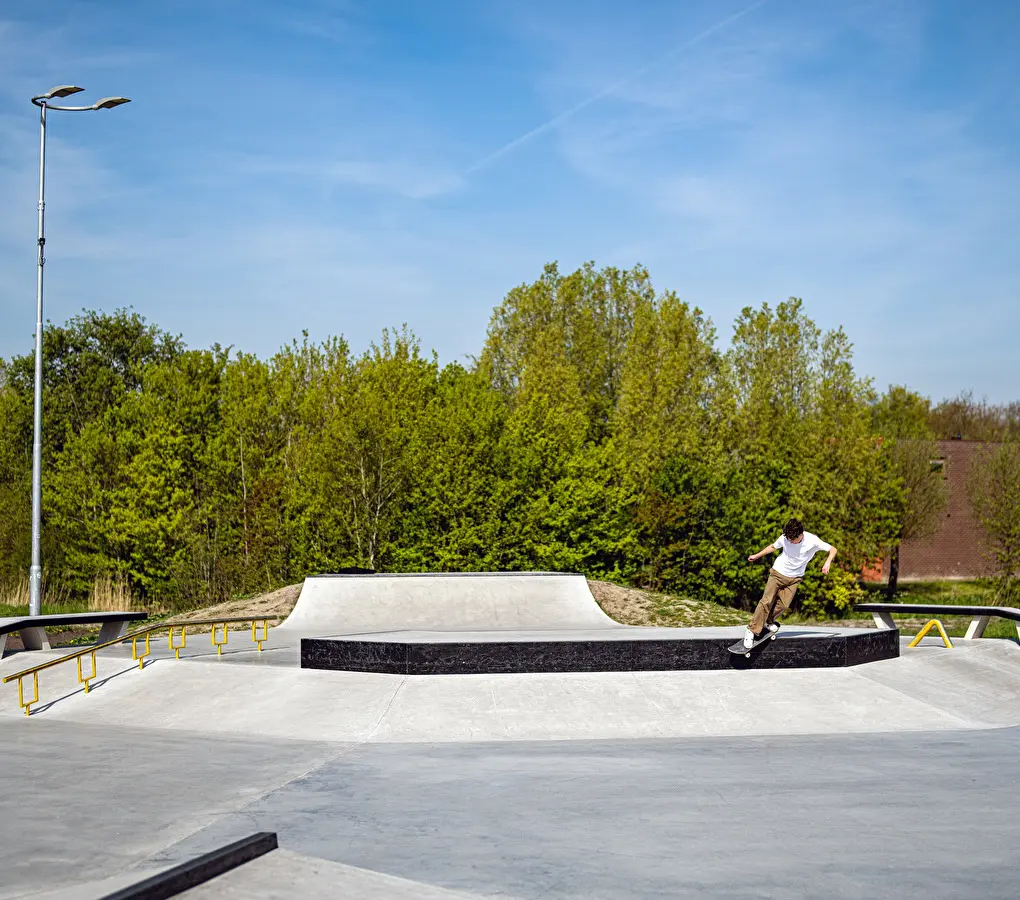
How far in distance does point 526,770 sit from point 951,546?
49746 millimetres

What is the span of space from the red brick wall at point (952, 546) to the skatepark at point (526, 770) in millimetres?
39878

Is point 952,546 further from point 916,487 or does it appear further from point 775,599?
point 775,599

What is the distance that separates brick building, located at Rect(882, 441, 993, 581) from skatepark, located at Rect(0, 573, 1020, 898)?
1569 inches

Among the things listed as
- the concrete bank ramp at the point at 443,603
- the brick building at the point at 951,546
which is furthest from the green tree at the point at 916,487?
the concrete bank ramp at the point at 443,603

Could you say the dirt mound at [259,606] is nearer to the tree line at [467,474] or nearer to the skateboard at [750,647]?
the tree line at [467,474]

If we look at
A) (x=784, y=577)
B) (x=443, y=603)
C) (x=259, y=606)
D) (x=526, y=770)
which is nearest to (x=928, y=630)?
(x=784, y=577)

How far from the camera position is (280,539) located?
29.1m

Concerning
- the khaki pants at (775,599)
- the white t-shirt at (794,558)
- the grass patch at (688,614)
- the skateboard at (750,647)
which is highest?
the white t-shirt at (794,558)

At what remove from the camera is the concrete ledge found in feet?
34.5

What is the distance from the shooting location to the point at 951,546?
171 ft

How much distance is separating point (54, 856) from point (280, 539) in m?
24.1

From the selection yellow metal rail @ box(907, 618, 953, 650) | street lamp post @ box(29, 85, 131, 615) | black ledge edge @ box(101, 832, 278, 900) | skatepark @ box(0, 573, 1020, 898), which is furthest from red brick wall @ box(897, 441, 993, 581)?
black ledge edge @ box(101, 832, 278, 900)

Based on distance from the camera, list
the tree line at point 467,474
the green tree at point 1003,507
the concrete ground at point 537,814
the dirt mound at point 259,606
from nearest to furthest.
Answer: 1. the concrete ground at point 537,814
2. the dirt mound at point 259,606
3. the tree line at point 467,474
4. the green tree at point 1003,507

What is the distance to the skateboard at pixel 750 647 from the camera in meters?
10.6
